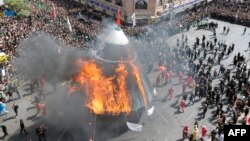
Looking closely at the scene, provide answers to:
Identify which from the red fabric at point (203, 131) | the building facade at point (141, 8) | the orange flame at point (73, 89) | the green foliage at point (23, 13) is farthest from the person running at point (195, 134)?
the green foliage at point (23, 13)

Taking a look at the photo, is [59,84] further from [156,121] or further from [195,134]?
[195,134]

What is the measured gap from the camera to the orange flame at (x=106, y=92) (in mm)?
27484

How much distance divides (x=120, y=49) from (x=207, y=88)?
11052mm

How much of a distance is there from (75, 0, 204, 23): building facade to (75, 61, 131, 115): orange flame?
2653 cm

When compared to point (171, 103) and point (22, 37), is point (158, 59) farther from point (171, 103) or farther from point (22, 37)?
point (22, 37)

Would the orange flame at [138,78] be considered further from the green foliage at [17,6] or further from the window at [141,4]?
the window at [141,4]

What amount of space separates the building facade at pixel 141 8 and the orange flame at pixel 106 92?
26.5m

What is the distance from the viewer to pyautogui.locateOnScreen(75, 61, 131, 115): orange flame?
→ 1082 inches

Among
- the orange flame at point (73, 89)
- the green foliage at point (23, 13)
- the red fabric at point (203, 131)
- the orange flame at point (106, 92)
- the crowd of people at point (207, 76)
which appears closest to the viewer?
the red fabric at point (203, 131)

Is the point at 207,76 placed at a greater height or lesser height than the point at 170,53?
lesser

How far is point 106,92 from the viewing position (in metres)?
27.7

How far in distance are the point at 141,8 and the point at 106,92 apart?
95.3ft

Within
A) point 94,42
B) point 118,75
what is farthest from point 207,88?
point 94,42

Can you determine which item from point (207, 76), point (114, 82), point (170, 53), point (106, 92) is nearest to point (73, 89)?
point (106, 92)
